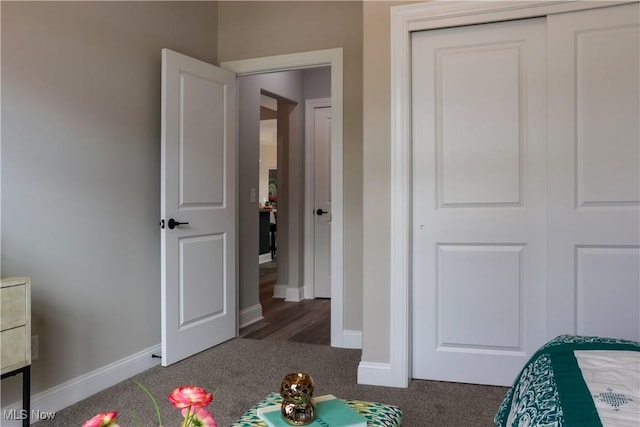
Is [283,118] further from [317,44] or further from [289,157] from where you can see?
[317,44]

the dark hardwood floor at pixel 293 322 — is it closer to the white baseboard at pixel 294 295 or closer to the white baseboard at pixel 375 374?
the white baseboard at pixel 294 295

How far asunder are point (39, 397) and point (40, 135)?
4.20 ft

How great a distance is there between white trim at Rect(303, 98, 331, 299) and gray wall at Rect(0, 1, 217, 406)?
7.12 ft

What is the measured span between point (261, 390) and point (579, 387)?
1.82 m

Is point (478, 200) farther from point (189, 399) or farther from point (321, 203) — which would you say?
point (321, 203)

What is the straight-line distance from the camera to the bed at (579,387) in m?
0.94

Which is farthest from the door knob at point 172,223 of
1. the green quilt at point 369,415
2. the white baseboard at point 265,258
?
the white baseboard at point 265,258

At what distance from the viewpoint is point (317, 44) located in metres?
3.42

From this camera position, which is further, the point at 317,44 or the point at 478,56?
the point at 317,44

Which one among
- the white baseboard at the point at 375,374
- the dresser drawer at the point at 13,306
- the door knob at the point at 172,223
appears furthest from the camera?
the door knob at the point at 172,223

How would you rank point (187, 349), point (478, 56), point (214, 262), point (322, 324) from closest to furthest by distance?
1. point (478, 56)
2. point (187, 349)
3. point (214, 262)
4. point (322, 324)

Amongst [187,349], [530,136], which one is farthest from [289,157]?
[530,136]

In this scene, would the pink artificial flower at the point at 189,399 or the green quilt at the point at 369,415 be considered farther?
the green quilt at the point at 369,415

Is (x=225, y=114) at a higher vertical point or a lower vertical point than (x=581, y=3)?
lower
